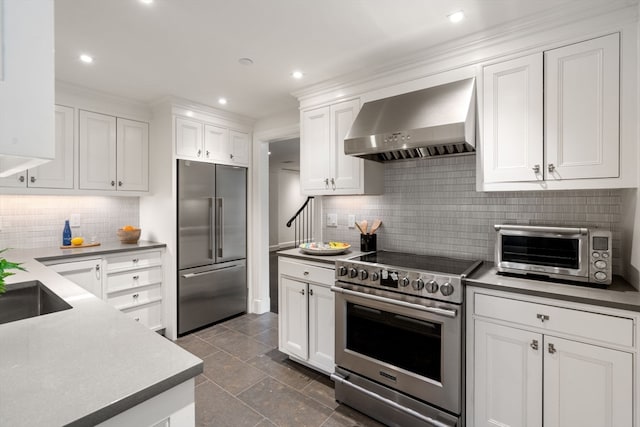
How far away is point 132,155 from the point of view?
3.52m

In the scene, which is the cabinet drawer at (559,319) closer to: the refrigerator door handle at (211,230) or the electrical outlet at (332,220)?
the electrical outlet at (332,220)

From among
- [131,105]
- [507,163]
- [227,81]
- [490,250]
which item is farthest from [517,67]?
[131,105]

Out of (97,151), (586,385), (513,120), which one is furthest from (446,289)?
(97,151)

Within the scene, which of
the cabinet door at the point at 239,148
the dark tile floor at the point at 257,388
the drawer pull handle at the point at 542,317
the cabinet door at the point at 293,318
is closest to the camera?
the drawer pull handle at the point at 542,317

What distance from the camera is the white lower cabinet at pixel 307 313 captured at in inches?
99.3

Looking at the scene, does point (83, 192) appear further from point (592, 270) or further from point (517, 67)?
point (592, 270)

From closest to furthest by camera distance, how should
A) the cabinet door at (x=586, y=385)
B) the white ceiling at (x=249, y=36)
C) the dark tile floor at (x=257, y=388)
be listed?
the cabinet door at (x=586, y=385), the white ceiling at (x=249, y=36), the dark tile floor at (x=257, y=388)

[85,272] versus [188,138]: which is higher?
[188,138]

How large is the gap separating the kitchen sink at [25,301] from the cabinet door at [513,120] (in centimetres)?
268

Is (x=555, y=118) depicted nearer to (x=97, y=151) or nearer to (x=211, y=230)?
(x=211, y=230)

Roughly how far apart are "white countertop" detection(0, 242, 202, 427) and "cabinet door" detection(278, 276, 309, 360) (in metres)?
1.57

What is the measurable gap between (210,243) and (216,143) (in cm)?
118

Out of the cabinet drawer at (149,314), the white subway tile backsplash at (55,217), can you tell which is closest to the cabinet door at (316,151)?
the cabinet drawer at (149,314)

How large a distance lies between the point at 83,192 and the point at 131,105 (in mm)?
1064
